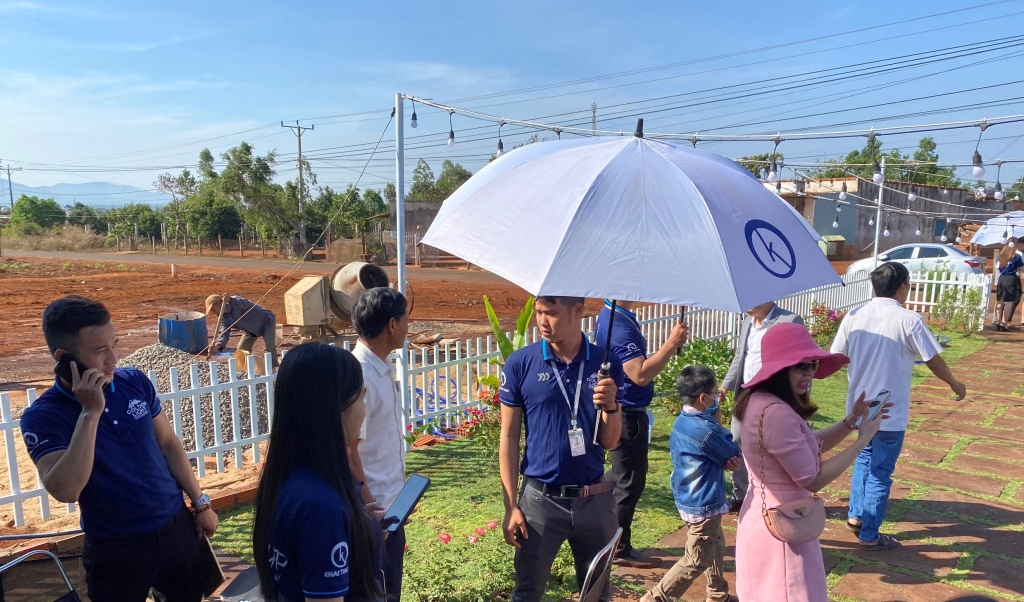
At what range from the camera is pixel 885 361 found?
377 centimetres

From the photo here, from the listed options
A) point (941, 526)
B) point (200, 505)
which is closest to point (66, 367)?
point (200, 505)

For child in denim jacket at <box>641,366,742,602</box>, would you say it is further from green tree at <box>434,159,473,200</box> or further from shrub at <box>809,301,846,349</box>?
green tree at <box>434,159,473,200</box>

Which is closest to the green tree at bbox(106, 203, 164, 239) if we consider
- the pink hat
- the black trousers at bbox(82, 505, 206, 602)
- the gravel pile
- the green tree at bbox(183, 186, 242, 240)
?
the green tree at bbox(183, 186, 242, 240)

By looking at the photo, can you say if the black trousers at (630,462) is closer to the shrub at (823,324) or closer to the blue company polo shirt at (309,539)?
the blue company polo shirt at (309,539)

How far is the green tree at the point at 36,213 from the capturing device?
5728cm

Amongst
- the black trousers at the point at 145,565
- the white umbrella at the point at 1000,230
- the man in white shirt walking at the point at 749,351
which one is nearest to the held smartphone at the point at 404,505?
the black trousers at the point at 145,565

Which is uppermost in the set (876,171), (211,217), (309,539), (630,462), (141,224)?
(211,217)

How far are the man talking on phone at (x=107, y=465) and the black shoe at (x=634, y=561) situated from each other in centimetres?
236

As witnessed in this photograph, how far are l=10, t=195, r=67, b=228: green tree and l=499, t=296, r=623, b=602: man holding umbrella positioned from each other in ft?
223

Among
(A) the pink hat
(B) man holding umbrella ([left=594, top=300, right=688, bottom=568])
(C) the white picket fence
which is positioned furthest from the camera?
(C) the white picket fence

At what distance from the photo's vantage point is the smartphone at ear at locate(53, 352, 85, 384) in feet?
7.18

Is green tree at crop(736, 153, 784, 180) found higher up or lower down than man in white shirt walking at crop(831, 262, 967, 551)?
higher up

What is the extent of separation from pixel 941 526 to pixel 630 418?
2474 millimetres

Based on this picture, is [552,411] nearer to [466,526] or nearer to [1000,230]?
[466,526]
